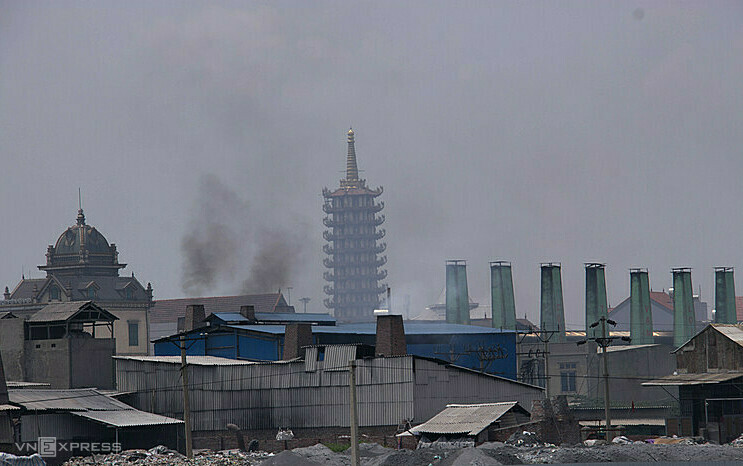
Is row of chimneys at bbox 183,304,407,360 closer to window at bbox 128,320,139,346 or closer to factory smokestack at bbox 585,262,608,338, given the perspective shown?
factory smokestack at bbox 585,262,608,338

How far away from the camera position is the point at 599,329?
104 meters

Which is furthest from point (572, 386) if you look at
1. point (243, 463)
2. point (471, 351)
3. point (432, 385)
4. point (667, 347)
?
point (243, 463)

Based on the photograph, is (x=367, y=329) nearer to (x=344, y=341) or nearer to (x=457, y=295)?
(x=344, y=341)

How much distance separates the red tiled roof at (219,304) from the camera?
140625 millimetres

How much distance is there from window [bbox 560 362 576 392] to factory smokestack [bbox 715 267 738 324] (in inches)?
764

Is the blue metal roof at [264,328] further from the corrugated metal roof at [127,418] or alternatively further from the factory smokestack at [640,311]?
the factory smokestack at [640,311]

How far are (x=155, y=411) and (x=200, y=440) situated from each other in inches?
130

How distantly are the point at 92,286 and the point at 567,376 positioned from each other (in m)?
48.6

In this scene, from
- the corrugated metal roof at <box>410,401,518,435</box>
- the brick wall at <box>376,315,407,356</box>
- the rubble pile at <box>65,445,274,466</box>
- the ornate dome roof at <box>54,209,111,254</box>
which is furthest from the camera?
the ornate dome roof at <box>54,209,111,254</box>

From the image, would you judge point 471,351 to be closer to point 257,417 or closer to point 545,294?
point 257,417

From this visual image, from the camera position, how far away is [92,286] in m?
114

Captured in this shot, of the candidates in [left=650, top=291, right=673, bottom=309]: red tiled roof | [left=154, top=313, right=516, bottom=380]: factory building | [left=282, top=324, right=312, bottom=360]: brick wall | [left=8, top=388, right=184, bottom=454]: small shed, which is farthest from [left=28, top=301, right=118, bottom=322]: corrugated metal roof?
[left=650, top=291, right=673, bottom=309]: red tiled roof

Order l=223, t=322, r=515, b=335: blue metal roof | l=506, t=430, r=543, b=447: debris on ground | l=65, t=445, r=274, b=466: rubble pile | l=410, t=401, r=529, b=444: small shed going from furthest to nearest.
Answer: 1. l=223, t=322, r=515, b=335: blue metal roof
2. l=410, t=401, r=529, b=444: small shed
3. l=506, t=430, r=543, b=447: debris on ground
4. l=65, t=445, r=274, b=466: rubble pile

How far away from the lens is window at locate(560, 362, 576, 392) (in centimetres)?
8938
